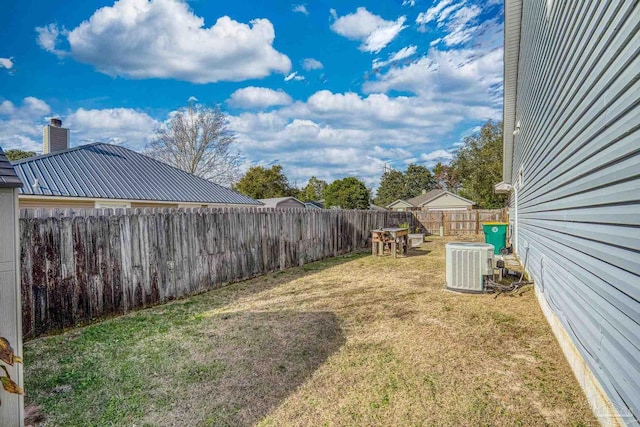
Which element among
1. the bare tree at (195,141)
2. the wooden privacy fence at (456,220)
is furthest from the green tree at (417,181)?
the bare tree at (195,141)

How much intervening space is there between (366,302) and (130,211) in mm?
4102

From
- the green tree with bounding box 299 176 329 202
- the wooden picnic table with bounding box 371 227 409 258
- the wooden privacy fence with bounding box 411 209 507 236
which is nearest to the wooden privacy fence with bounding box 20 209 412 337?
the wooden picnic table with bounding box 371 227 409 258

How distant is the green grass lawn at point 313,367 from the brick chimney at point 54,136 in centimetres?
1330

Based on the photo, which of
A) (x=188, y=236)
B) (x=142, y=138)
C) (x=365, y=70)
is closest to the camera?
(x=188, y=236)

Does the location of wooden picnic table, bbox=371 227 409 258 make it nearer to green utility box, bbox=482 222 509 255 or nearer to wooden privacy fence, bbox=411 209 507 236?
green utility box, bbox=482 222 509 255

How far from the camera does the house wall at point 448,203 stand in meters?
34.2

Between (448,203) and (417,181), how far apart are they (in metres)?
19.0

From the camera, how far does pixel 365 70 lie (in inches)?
773

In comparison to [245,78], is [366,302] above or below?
below

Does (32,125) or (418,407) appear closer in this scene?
(418,407)

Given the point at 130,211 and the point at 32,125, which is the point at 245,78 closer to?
the point at 32,125

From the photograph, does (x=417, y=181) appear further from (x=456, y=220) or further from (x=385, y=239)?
(x=385, y=239)

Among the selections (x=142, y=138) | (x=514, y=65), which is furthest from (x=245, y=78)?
(x=514, y=65)

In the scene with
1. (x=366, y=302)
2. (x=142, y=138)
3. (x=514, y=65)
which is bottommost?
(x=366, y=302)
